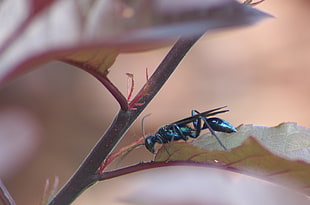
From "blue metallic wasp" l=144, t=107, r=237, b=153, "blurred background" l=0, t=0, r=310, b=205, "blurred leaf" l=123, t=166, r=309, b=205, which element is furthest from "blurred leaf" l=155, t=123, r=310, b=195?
"blurred background" l=0, t=0, r=310, b=205

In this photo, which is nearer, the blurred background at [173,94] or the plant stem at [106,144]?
the plant stem at [106,144]

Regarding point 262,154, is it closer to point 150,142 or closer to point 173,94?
point 150,142

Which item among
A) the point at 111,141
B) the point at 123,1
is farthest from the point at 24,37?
the point at 111,141

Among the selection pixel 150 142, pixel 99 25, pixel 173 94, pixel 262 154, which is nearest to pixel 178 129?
pixel 150 142

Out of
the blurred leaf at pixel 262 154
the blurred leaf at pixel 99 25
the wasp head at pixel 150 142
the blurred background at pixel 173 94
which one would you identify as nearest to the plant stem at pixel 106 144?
the blurred leaf at pixel 262 154

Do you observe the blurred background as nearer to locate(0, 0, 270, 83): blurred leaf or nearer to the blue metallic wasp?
the blue metallic wasp

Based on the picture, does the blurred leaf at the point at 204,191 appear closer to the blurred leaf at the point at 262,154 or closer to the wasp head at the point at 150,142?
the blurred leaf at the point at 262,154
